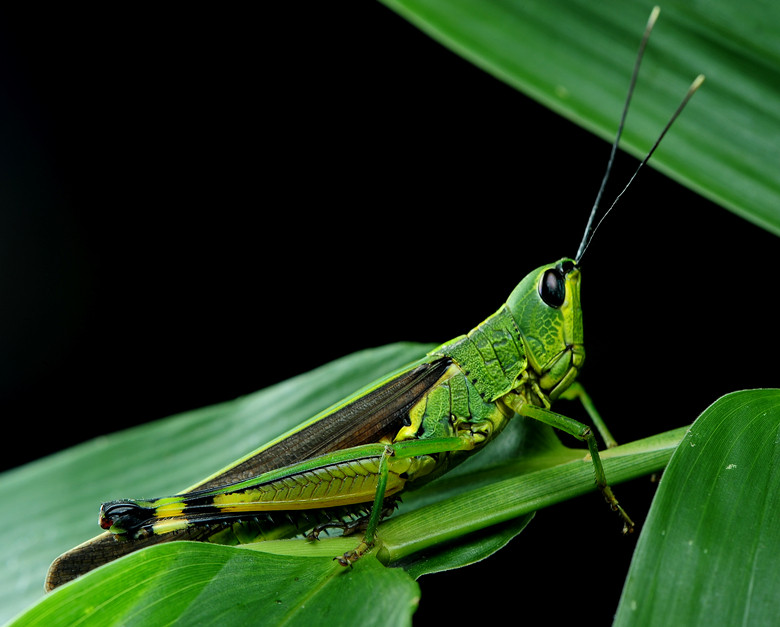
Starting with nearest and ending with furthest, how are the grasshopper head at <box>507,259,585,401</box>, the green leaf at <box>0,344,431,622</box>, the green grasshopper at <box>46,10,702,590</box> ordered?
the green grasshopper at <box>46,10,702,590</box>
the grasshopper head at <box>507,259,585,401</box>
the green leaf at <box>0,344,431,622</box>

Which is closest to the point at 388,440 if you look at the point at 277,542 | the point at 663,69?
the point at 277,542

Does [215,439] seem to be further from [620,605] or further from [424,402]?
[620,605]

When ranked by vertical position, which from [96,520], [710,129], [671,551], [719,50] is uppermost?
[719,50]

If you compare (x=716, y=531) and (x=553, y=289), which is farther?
(x=553, y=289)

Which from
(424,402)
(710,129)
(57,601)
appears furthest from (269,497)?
(710,129)

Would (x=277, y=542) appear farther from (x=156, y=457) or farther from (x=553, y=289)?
(x=553, y=289)

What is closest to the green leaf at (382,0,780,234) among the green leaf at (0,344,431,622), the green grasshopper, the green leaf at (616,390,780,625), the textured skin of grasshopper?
the green grasshopper

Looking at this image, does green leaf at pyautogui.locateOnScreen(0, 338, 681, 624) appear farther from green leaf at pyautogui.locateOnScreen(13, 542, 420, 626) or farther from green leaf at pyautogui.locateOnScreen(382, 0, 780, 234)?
green leaf at pyautogui.locateOnScreen(382, 0, 780, 234)

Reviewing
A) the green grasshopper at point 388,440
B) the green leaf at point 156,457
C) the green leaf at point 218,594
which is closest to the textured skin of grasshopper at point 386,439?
the green grasshopper at point 388,440
